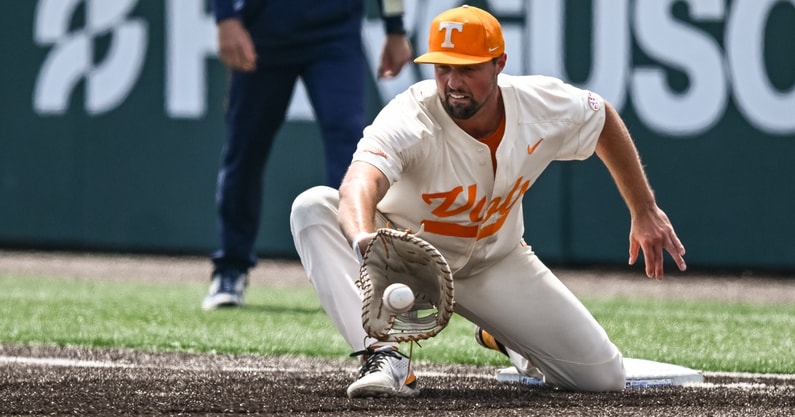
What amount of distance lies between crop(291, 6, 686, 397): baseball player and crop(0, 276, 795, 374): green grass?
2.96 feet

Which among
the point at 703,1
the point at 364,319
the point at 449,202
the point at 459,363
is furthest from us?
the point at 703,1

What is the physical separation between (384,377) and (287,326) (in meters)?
2.52

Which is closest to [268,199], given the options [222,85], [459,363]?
[222,85]

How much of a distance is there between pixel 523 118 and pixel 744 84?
18.2ft

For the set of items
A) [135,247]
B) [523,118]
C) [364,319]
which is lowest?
[135,247]

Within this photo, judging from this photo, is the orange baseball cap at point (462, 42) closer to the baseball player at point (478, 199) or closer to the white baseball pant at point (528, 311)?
the baseball player at point (478, 199)

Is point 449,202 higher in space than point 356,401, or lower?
higher

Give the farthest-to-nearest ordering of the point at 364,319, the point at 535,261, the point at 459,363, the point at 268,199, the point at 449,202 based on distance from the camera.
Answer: the point at 268,199, the point at 459,363, the point at 535,261, the point at 449,202, the point at 364,319

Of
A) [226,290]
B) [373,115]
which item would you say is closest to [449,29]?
[226,290]

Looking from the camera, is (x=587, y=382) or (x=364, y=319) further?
(x=587, y=382)

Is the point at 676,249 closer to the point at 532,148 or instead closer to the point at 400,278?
the point at 532,148

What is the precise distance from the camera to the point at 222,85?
10617 mm

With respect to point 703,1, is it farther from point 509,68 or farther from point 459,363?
point 459,363

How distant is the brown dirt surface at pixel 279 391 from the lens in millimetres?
4078
